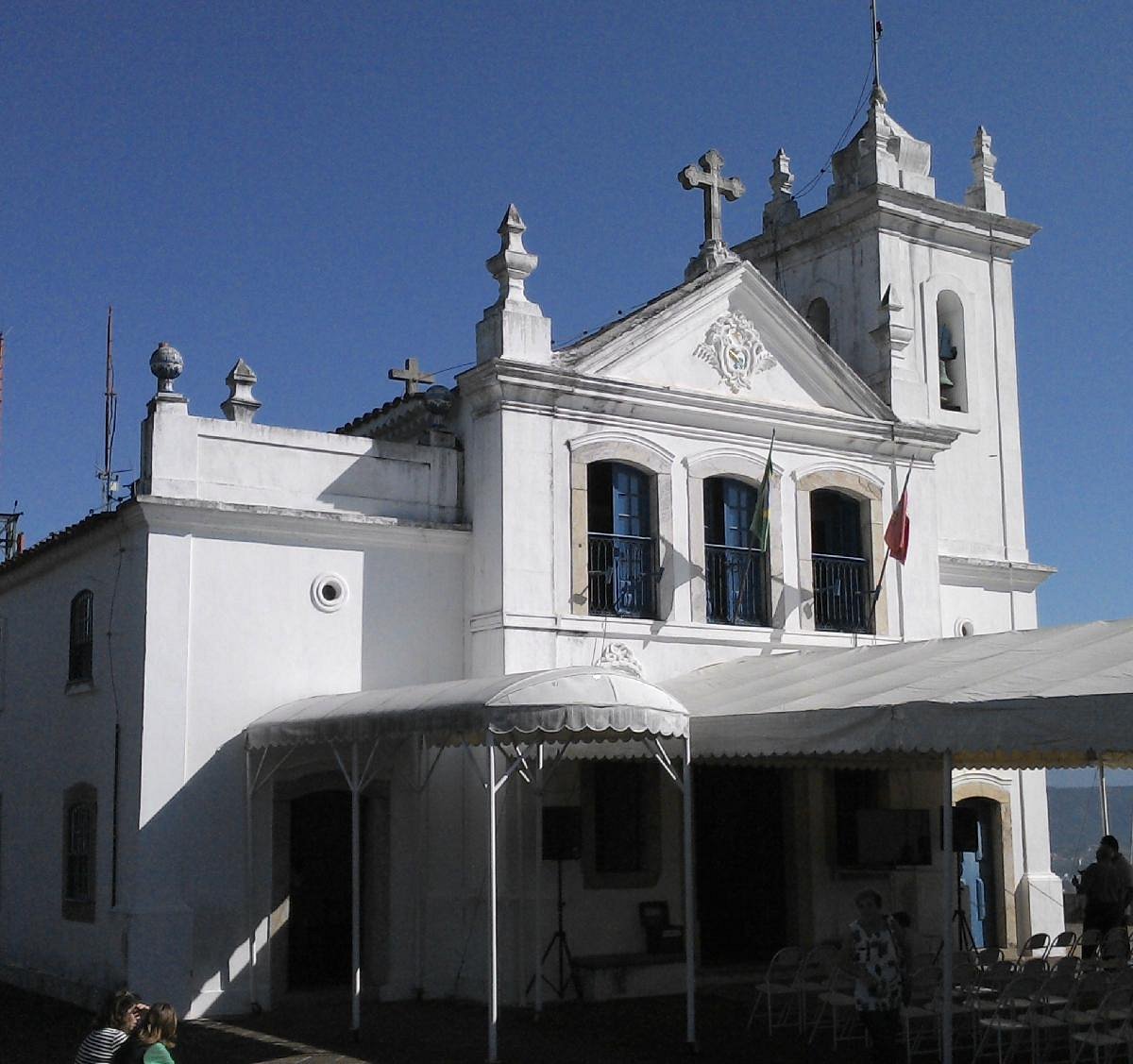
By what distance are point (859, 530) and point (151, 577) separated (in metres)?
8.16

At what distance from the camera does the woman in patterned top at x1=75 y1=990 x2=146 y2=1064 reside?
7430mm

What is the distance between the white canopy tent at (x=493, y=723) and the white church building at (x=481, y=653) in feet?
0.27

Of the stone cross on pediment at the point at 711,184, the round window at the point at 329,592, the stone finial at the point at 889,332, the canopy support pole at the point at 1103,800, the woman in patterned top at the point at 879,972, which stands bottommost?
the woman in patterned top at the point at 879,972

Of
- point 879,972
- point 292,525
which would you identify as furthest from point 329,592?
point 879,972

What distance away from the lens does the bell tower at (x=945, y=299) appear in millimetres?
20312

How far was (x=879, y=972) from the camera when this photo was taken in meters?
9.94

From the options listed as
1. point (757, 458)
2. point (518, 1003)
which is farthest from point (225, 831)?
point (757, 458)

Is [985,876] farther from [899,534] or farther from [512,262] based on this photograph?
[512,262]

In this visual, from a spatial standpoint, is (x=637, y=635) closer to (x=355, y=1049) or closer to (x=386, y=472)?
(x=386, y=472)

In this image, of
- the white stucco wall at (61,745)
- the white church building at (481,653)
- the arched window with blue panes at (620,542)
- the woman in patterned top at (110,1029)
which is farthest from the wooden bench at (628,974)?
the woman in patterned top at (110,1029)

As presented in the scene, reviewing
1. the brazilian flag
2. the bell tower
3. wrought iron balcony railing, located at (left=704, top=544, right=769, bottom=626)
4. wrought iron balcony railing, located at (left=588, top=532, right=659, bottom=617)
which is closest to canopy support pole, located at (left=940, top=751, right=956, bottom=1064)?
wrought iron balcony railing, located at (left=588, top=532, right=659, bottom=617)

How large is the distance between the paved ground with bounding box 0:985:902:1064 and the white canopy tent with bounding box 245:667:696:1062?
0.38m

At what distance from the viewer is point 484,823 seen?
14.9m

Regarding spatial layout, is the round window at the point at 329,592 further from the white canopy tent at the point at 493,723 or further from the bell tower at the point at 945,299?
the bell tower at the point at 945,299
